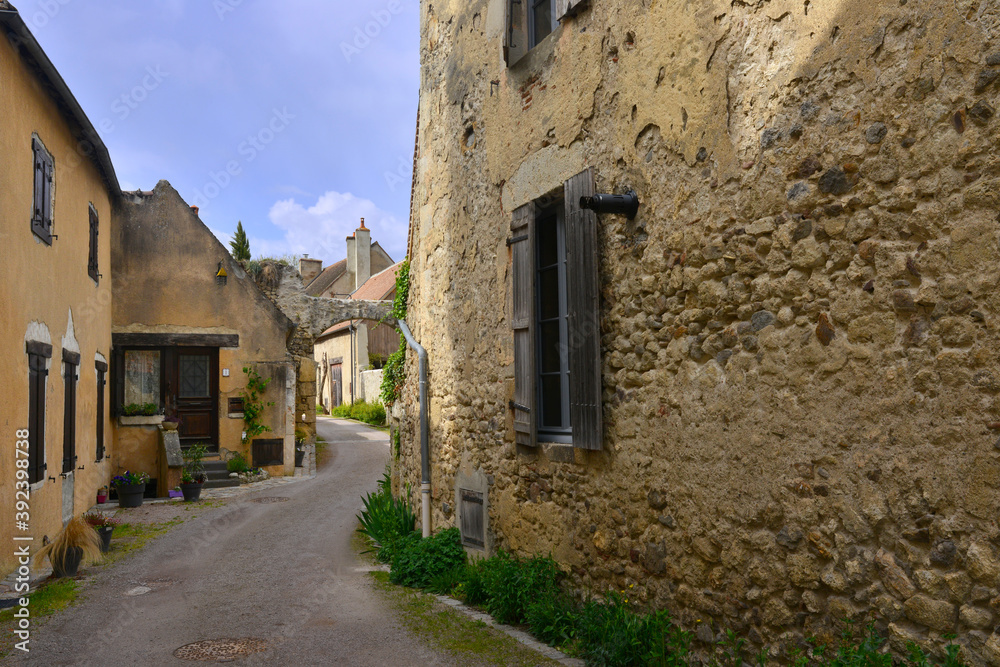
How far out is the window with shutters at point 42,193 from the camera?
8.07 metres

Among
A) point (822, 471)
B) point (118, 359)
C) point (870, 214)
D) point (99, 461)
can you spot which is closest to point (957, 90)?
point (870, 214)

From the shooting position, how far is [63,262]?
9531mm

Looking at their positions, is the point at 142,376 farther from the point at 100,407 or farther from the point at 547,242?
the point at 547,242

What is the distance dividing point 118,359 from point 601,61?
12.3 meters

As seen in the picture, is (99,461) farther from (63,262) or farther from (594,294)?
(594,294)

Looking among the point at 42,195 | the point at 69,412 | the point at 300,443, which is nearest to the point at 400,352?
the point at 69,412

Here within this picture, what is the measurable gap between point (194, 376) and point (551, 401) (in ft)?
38.2

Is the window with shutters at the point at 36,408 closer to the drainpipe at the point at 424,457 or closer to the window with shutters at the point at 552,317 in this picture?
the drainpipe at the point at 424,457

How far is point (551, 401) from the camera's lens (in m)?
5.88

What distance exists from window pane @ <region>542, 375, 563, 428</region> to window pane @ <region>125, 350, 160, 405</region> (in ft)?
37.3

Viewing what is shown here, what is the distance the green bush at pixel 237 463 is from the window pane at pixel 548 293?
1126 cm

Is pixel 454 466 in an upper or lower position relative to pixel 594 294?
lower

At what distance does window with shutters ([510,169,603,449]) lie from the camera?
513 cm

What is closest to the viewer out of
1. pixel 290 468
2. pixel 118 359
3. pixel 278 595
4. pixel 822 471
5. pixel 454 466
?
pixel 822 471
